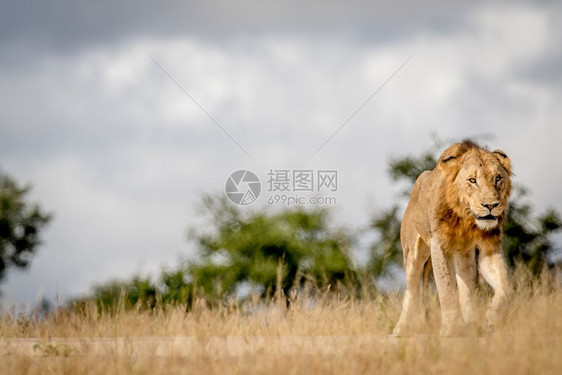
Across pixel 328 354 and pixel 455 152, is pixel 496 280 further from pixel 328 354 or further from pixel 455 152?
pixel 328 354

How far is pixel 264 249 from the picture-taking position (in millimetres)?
20250

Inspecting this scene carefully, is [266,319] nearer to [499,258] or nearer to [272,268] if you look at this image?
[499,258]

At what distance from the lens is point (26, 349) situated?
661 centimetres

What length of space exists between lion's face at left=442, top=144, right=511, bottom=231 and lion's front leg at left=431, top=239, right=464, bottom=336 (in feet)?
1.54

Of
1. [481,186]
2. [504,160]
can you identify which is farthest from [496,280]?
[504,160]

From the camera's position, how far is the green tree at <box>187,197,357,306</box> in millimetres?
19594

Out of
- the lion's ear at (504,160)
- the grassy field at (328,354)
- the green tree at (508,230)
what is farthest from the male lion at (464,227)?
the green tree at (508,230)

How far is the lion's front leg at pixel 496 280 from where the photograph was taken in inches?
261

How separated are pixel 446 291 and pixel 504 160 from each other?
4.90ft

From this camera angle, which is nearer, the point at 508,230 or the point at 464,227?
the point at 464,227

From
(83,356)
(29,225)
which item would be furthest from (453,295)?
(29,225)

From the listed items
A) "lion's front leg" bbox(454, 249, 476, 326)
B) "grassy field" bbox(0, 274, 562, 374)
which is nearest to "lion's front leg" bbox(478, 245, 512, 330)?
"grassy field" bbox(0, 274, 562, 374)

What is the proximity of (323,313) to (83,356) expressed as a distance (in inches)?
119

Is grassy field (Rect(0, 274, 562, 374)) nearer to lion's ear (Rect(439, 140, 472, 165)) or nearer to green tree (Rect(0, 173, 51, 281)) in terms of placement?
lion's ear (Rect(439, 140, 472, 165))
